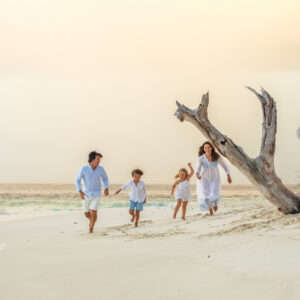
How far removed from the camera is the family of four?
10.6 m

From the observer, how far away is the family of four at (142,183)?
10641 mm

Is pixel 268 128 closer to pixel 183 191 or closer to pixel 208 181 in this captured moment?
pixel 208 181

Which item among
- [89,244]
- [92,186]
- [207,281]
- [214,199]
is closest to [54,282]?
[207,281]

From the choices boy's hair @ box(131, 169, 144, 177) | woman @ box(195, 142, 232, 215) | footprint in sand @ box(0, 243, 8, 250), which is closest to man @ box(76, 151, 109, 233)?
boy's hair @ box(131, 169, 144, 177)

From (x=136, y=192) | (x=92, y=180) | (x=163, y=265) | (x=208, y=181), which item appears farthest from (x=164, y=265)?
(x=208, y=181)

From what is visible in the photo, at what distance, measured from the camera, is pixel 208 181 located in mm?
12359

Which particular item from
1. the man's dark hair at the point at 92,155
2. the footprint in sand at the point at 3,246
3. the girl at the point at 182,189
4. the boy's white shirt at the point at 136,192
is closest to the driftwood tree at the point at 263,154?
the man's dark hair at the point at 92,155

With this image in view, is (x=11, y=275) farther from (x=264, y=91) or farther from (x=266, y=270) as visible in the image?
(x=264, y=91)

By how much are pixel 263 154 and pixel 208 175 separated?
3237mm

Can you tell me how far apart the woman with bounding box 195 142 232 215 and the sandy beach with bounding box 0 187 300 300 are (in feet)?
9.54

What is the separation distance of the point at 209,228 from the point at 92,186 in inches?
110

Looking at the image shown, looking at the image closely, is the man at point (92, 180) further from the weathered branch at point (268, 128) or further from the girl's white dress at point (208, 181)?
the weathered branch at point (268, 128)

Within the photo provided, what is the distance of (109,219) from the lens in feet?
46.1

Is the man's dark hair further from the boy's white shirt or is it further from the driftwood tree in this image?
the driftwood tree
